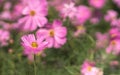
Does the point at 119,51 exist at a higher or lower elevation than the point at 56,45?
higher

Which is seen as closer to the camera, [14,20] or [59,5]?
[14,20]

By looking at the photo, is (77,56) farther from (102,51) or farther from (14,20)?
(14,20)

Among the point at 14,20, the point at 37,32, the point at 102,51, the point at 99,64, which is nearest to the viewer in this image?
the point at 37,32

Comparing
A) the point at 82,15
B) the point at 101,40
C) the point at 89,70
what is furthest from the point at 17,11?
the point at 89,70

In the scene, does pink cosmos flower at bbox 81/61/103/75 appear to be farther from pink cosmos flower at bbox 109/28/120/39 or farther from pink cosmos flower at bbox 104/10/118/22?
pink cosmos flower at bbox 104/10/118/22

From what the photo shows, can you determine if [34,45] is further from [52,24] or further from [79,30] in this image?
[79,30]

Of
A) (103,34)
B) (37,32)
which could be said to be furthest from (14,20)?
(37,32)

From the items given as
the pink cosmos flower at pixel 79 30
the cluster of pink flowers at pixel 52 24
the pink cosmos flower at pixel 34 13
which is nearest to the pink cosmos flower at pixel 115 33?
the cluster of pink flowers at pixel 52 24

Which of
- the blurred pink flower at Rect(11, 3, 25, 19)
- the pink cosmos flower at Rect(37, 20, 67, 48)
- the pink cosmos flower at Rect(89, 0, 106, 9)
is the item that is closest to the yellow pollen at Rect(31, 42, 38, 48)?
the pink cosmos flower at Rect(37, 20, 67, 48)
